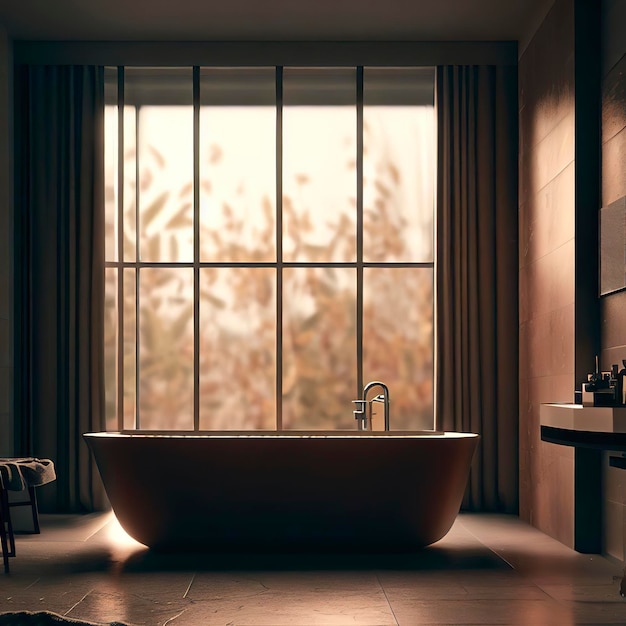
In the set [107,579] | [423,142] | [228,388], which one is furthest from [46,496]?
[423,142]

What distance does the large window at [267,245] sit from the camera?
5625 millimetres

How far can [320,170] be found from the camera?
18.7ft

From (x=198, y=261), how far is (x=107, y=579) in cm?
249

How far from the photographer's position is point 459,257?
5.51 metres

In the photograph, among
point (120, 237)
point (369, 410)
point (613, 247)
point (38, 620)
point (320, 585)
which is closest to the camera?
point (38, 620)

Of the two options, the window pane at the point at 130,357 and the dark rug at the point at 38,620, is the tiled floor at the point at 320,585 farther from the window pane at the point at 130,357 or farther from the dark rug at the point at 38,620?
the window pane at the point at 130,357

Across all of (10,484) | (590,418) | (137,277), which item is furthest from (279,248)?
(590,418)

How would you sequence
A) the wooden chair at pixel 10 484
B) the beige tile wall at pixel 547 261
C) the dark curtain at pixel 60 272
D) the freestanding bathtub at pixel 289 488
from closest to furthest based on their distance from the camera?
the wooden chair at pixel 10 484 → the freestanding bathtub at pixel 289 488 → the beige tile wall at pixel 547 261 → the dark curtain at pixel 60 272

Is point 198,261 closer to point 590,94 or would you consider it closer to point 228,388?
point 228,388

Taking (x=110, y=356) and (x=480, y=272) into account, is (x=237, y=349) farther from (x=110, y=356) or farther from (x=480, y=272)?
(x=480, y=272)

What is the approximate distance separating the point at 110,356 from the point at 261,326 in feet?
3.08

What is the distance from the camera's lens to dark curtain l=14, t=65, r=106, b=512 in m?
5.44

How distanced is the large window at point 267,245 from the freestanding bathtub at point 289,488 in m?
1.62

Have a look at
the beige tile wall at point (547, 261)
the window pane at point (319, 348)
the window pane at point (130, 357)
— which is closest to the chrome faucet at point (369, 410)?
the window pane at point (319, 348)
